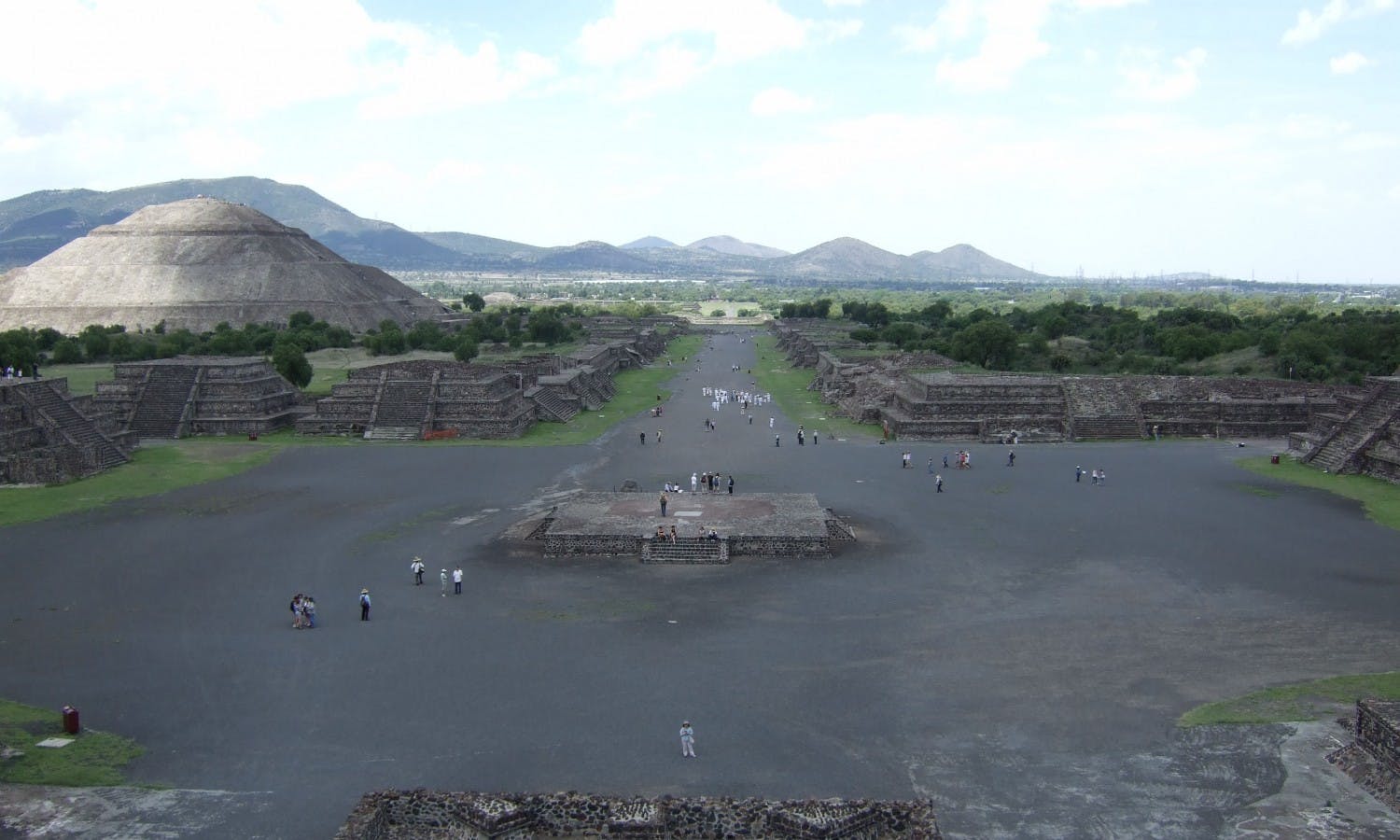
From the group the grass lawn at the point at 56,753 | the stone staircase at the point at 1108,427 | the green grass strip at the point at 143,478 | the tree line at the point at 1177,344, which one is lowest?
the grass lawn at the point at 56,753

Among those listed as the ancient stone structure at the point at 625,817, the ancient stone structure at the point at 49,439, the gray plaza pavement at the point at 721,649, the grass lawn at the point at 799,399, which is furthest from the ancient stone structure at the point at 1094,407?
the ancient stone structure at the point at 625,817

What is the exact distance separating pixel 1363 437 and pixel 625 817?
3976cm

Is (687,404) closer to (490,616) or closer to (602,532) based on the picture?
(602,532)

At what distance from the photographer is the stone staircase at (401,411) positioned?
4912cm

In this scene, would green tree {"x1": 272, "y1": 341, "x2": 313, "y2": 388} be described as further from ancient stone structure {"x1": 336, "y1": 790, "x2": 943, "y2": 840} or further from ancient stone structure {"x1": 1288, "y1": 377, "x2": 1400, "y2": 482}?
ancient stone structure {"x1": 1288, "y1": 377, "x2": 1400, "y2": 482}

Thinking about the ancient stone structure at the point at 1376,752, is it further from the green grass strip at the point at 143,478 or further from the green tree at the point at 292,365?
the green tree at the point at 292,365

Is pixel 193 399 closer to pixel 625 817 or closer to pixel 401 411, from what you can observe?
pixel 401 411

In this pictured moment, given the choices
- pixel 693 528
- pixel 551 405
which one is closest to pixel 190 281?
pixel 551 405

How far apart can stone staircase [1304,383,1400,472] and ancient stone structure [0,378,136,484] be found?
51.3m

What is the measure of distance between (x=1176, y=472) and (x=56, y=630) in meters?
39.4

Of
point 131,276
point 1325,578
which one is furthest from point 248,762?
point 131,276

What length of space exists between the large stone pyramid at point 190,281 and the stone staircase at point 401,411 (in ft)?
201

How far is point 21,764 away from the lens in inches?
624

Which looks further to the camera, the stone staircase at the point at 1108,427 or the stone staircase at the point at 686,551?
the stone staircase at the point at 1108,427
